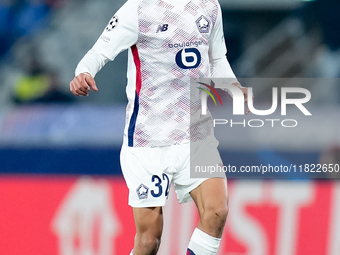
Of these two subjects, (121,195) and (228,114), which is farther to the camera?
(228,114)

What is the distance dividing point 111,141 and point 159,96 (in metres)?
1.59

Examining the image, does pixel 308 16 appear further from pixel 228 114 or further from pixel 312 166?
pixel 312 166

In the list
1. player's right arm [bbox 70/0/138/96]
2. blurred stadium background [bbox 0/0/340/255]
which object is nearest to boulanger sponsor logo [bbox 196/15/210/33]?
player's right arm [bbox 70/0/138/96]

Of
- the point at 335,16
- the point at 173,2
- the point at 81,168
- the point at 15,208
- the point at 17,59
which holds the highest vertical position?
the point at 335,16

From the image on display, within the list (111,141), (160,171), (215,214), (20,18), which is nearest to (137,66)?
(160,171)

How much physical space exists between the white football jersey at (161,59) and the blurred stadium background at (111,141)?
0.99 metres

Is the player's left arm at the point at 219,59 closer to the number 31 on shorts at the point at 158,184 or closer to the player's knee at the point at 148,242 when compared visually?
the number 31 on shorts at the point at 158,184

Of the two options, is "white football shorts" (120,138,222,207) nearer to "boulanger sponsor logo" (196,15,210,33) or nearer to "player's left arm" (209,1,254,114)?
"player's left arm" (209,1,254,114)

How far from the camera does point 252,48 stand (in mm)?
4602

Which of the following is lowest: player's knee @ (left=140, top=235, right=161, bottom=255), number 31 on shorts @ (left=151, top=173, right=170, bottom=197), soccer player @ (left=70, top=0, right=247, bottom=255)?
player's knee @ (left=140, top=235, right=161, bottom=255)

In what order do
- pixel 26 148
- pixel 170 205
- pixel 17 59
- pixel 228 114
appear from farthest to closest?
pixel 17 59 → pixel 228 114 → pixel 26 148 → pixel 170 205

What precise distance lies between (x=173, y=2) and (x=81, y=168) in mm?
1656

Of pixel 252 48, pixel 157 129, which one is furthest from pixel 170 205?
pixel 252 48

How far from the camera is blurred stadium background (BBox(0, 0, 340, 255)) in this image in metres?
3.01
